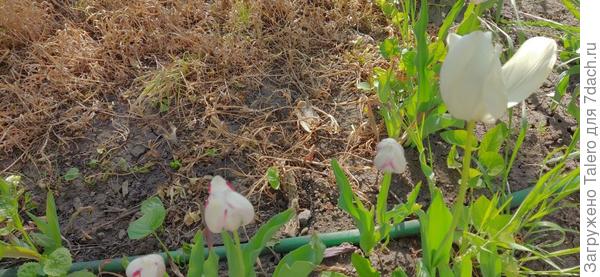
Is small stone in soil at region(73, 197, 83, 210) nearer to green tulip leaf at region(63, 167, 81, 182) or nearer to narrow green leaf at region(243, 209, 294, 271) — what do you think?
green tulip leaf at region(63, 167, 81, 182)

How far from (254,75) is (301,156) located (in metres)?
0.33

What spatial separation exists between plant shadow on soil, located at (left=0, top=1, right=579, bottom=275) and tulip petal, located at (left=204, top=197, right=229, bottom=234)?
54 cm

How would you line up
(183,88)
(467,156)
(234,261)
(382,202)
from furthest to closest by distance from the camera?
1. (183,88)
2. (382,202)
3. (234,261)
4. (467,156)

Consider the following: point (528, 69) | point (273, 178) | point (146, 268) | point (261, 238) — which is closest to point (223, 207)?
point (146, 268)

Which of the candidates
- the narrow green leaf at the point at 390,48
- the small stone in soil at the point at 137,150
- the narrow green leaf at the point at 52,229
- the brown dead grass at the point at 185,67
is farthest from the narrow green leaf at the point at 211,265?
the narrow green leaf at the point at 390,48

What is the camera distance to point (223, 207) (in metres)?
0.77

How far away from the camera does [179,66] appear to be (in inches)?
67.9

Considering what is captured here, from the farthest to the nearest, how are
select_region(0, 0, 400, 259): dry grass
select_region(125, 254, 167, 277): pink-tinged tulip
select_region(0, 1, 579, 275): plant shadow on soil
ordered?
1. select_region(0, 0, 400, 259): dry grass
2. select_region(0, 1, 579, 275): plant shadow on soil
3. select_region(125, 254, 167, 277): pink-tinged tulip

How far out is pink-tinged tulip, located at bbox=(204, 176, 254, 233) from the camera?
77 centimetres

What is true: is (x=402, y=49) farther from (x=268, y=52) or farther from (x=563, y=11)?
(x=563, y=11)

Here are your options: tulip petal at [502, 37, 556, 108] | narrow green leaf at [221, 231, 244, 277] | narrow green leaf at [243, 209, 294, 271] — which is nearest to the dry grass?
narrow green leaf at [243, 209, 294, 271]

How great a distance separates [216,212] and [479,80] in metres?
0.38

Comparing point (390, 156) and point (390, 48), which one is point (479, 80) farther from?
point (390, 48)

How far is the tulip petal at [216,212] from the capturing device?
0.77 m
